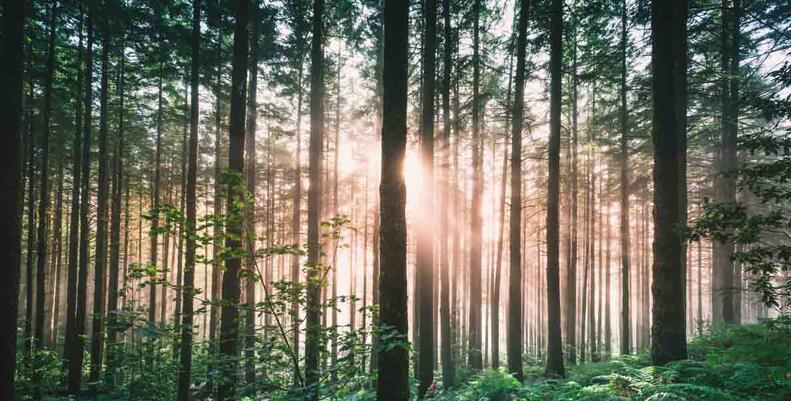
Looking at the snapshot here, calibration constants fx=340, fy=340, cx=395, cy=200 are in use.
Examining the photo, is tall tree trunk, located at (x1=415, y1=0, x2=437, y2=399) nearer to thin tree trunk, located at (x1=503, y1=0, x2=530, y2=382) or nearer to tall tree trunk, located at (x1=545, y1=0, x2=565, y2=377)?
thin tree trunk, located at (x1=503, y1=0, x2=530, y2=382)

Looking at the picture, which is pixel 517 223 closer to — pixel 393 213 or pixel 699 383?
pixel 699 383

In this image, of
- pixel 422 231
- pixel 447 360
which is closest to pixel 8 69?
pixel 422 231

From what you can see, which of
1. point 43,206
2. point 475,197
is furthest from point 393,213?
point 43,206

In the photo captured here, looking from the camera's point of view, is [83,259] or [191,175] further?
[83,259]

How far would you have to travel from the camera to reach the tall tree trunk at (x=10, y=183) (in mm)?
5348

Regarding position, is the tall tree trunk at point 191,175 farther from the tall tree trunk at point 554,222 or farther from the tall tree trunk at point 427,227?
the tall tree trunk at point 554,222

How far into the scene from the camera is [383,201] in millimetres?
4953

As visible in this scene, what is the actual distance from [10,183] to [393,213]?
6216 mm

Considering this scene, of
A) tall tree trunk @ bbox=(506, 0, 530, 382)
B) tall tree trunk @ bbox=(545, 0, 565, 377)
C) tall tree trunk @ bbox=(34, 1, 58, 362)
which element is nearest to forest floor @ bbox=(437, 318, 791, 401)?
tall tree trunk @ bbox=(545, 0, 565, 377)

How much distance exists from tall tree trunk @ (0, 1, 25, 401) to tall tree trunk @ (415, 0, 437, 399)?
303 inches

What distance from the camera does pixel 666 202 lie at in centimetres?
631

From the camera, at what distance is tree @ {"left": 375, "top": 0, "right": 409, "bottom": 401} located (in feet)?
15.4

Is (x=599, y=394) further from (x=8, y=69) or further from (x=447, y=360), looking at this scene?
(x=8, y=69)

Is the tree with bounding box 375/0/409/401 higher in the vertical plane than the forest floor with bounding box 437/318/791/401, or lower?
higher
